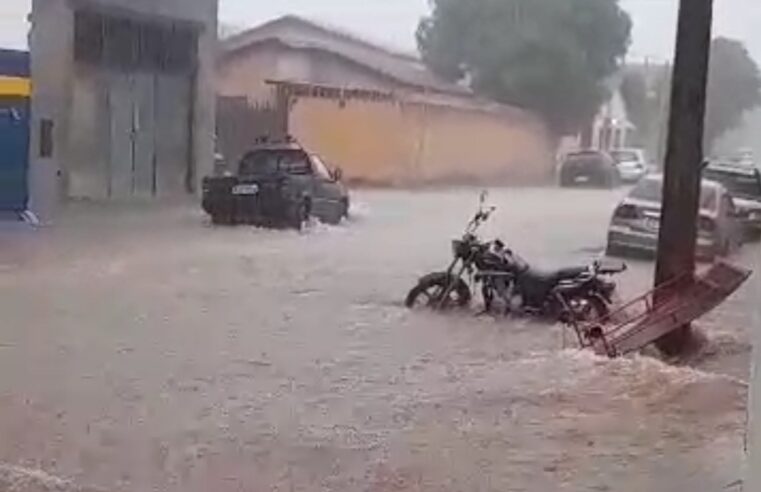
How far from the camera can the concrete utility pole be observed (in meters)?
2.10

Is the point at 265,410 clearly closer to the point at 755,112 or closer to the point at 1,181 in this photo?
the point at 1,181

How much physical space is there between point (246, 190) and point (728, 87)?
31.5 inches

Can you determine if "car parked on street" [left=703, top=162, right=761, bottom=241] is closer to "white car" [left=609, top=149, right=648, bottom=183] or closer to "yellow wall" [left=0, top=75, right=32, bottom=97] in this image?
"white car" [left=609, top=149, right=648, bottom=183]

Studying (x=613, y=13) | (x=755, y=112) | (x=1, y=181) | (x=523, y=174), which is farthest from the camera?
(x=1, y=181)

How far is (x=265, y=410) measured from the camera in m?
2.25

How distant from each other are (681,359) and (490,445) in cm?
32

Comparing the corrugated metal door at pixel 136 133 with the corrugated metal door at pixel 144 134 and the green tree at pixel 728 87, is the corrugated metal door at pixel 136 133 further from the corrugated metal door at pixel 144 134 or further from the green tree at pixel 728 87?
the green tree at pixel 728 87

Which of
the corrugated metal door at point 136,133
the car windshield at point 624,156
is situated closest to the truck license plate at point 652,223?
the car windshield at point 624,156

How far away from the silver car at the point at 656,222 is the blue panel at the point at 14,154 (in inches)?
39.2

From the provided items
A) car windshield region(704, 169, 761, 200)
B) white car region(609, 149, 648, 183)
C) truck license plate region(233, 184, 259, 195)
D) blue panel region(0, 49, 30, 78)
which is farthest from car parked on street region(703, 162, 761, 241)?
blue panel region(0, 49, 30, 78)

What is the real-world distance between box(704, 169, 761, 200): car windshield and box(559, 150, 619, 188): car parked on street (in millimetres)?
149

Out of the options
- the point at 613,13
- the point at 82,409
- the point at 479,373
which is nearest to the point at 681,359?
the point at 479,373

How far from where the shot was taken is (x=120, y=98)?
2.46m

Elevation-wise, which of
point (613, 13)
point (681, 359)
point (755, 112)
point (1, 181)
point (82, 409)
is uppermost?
point (613, 13)
